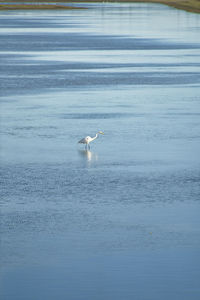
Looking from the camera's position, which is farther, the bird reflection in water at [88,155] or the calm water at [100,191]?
the bird reflection in water at [88,155]

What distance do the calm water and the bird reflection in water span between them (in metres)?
0.05

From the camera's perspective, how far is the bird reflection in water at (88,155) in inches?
720

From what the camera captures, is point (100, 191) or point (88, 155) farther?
point (88, 155)

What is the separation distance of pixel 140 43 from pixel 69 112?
115ft

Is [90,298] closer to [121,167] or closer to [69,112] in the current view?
[121,167]

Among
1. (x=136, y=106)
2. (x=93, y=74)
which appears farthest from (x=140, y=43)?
(x=136, y=106)

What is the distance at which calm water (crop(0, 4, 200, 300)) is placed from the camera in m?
11.2

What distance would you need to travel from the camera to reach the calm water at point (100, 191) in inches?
441

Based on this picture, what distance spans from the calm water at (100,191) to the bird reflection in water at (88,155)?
0.05m

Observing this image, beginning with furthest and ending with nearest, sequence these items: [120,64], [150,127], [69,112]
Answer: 1. [120,64]
2. [69,112]
3. [150,127]

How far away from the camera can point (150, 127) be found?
22.4 meters

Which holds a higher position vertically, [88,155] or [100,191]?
[100,191]

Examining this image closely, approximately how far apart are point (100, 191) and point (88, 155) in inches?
134

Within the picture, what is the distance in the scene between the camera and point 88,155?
61.5 feet
